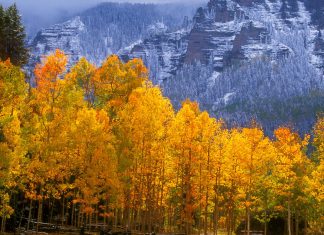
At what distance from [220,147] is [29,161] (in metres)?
18.1

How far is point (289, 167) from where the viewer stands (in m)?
47.4

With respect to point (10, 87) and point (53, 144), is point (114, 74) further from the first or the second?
point (10, 87)

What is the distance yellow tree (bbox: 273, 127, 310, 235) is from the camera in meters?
47.1

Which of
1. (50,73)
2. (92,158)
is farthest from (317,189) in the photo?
(50,73)

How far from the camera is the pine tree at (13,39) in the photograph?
4800 centimetres

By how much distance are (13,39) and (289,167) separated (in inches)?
1217

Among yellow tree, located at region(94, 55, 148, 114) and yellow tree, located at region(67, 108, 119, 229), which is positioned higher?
yellow tree, located at region(94, 55, 148, 114)

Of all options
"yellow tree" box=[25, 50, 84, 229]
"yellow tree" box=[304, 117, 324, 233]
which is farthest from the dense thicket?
"yellow tree" box=[304, 117, 324, 233]

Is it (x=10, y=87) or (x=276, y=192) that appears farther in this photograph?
(x=276, y=192)

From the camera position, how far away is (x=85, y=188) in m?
39.1

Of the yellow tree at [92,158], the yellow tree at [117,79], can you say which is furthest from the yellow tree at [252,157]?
the yellow tree at [92,158]

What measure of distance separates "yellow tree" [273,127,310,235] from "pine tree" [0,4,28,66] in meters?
27.7

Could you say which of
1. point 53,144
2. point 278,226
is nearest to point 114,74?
point 53,144

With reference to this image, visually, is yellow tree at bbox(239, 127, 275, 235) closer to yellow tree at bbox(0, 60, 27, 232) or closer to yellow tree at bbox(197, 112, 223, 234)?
yellow tree at bbox(197, 112, 223, 234)
